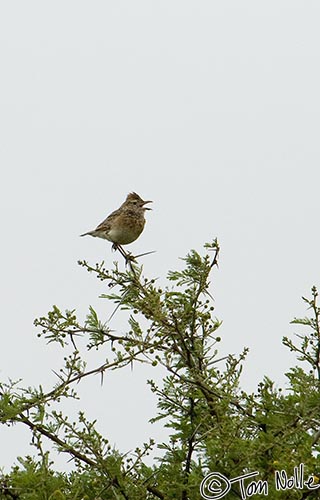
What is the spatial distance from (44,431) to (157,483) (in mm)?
453

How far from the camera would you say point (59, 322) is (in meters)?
4.60

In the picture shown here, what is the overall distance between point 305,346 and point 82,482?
951mm

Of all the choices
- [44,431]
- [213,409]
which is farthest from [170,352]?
[44,431]

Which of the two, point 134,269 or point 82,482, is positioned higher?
point 134,269

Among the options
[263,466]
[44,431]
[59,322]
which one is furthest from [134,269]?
[263,466]

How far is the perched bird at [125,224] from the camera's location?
338 inches

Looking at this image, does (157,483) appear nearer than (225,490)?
No

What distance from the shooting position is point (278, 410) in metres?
4.22

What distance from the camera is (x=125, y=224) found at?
338 inches

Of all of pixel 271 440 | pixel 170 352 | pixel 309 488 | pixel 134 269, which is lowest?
pixel 309 488

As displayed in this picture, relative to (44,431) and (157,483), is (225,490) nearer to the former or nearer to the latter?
(157,483)

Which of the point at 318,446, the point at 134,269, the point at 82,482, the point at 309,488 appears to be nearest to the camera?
the point at 309,488

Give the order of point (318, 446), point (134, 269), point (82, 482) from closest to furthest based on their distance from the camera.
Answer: point (318, 446) → point (82, 482) → point (134, 269)

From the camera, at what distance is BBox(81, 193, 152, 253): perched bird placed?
8594mm
